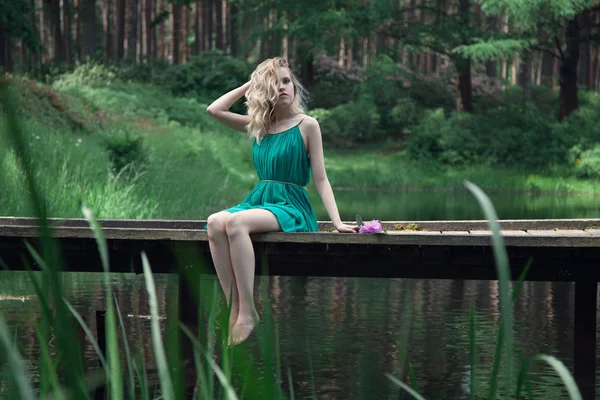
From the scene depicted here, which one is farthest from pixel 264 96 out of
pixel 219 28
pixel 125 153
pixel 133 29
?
pixel 219 28

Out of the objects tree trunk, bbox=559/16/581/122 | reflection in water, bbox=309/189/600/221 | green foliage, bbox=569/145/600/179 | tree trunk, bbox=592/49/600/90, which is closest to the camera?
reflection in water, bbox=309/189/600/221

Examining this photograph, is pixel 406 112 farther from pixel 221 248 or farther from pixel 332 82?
pixel 221 248

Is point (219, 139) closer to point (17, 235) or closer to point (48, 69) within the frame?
point (48, 69)

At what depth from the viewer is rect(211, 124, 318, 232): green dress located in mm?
5133

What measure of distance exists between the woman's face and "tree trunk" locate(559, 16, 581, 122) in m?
23.0

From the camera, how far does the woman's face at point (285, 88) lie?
512cm

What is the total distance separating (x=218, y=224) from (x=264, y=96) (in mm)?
793

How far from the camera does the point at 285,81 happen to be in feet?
16.9

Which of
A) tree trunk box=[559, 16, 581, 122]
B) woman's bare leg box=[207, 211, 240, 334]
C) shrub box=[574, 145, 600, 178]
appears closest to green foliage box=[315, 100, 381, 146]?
tree trunk box=[559, 16, 581, 122]

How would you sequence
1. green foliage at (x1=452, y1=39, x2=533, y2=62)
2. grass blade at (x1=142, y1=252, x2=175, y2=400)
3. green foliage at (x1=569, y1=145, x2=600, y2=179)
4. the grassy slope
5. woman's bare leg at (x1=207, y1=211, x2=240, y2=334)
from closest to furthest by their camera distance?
1. grass blade at (x1=142, y1=252, x2=175, y2=400)
2. woman's bare leg at (x1=207, y1=211, x2=240, y2=334)
3. the grassy slope
4. green foliage at (x1=569, y1=145, x2=600, y2=179)
5. green foliage at (x1=452, y1=39, x2=533, y2=62)

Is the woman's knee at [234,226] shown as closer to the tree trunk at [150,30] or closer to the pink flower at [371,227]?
the pink flower at [371,227]

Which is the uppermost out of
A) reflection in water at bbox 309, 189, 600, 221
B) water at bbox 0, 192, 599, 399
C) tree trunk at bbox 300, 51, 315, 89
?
tree trunk at bbox 300, 51, 315, 89

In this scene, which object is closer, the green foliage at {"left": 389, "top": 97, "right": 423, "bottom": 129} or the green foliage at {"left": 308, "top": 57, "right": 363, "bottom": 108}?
the green foliage at {"left": 389, "top": 97, "right": 423, "bottom": 129}

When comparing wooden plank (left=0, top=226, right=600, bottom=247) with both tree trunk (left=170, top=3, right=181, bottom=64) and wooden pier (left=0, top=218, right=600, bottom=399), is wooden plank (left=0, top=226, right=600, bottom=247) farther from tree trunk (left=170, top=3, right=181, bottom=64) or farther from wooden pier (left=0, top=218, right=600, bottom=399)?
tree trunk (left=170, top=3, right=181, bottom=64)
